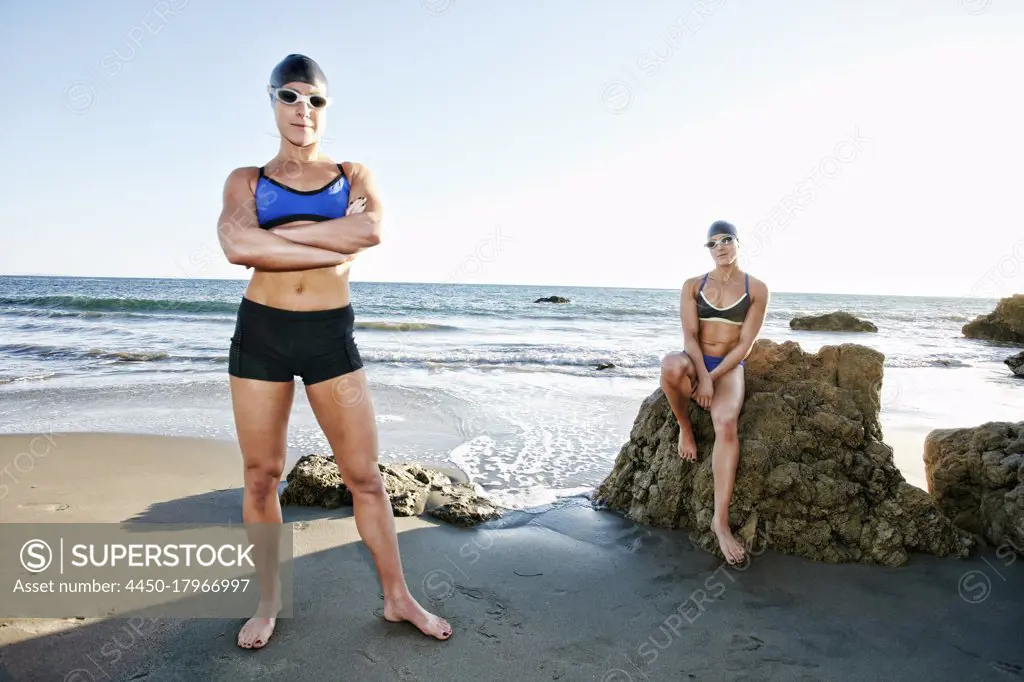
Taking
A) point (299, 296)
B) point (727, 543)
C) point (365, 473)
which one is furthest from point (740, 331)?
point (299, 296)

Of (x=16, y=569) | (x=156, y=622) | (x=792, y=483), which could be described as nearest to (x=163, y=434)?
(x=16, y=569)

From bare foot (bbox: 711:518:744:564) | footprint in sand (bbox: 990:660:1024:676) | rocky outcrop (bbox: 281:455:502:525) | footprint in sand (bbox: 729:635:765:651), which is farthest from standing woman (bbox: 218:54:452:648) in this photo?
footprint in sand (bbox: 990:660:1024:676)

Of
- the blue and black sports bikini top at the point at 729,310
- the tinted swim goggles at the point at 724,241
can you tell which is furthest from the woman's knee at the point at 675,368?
the tinted swim goggles at the point at 724,241

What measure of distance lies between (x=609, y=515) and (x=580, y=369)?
862 cm

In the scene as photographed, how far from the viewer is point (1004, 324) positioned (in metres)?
27.2

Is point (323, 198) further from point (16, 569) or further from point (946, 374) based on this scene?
point (946, 374)

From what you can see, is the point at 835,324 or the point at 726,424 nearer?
the point at 726,424

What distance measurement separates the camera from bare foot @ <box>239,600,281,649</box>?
8.39 feet

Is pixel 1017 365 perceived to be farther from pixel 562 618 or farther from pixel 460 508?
pixel 562 618

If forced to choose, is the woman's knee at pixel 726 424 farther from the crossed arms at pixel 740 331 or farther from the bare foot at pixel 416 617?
the bare foot at pixel 416 617

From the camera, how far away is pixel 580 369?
42.6 feet

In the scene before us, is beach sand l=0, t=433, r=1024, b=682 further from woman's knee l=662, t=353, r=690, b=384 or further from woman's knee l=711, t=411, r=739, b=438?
woman's knee l=662, t=353, r=690, b=384

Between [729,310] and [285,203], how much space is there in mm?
3275

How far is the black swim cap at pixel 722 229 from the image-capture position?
4434 mm
